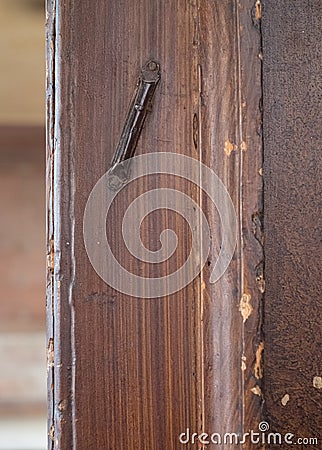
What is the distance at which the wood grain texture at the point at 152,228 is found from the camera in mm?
371

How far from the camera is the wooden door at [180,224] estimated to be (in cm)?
37

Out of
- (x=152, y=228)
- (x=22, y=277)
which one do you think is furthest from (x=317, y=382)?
(x=22, y=277)

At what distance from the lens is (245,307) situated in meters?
0.37

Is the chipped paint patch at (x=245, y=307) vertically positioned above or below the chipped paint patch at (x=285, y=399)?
above

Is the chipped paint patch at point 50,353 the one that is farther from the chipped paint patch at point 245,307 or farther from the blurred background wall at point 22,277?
the blurred background wall at point 22,277

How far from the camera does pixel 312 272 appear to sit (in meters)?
0.38

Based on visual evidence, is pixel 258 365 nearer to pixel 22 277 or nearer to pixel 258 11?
pixel 258 11

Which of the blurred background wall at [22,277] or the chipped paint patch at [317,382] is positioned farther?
the blurred background wall at [22,277]

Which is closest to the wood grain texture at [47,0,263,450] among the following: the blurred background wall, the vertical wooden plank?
the vertical wooden plank

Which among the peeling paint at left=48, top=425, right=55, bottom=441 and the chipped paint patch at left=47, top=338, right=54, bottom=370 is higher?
the chipped paint patch at left=47, top=338, right=54, bottom=370

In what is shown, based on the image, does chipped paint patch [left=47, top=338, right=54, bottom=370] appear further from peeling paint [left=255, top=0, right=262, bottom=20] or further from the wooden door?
peeling paint [left=255, top=0, right=262, bottom=20]

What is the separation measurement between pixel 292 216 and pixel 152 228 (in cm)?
8

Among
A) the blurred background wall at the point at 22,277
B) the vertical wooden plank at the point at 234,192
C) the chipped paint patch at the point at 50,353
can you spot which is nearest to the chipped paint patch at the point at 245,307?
the vertical wooden plank at the point at 234,192

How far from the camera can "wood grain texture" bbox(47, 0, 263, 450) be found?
37cm
